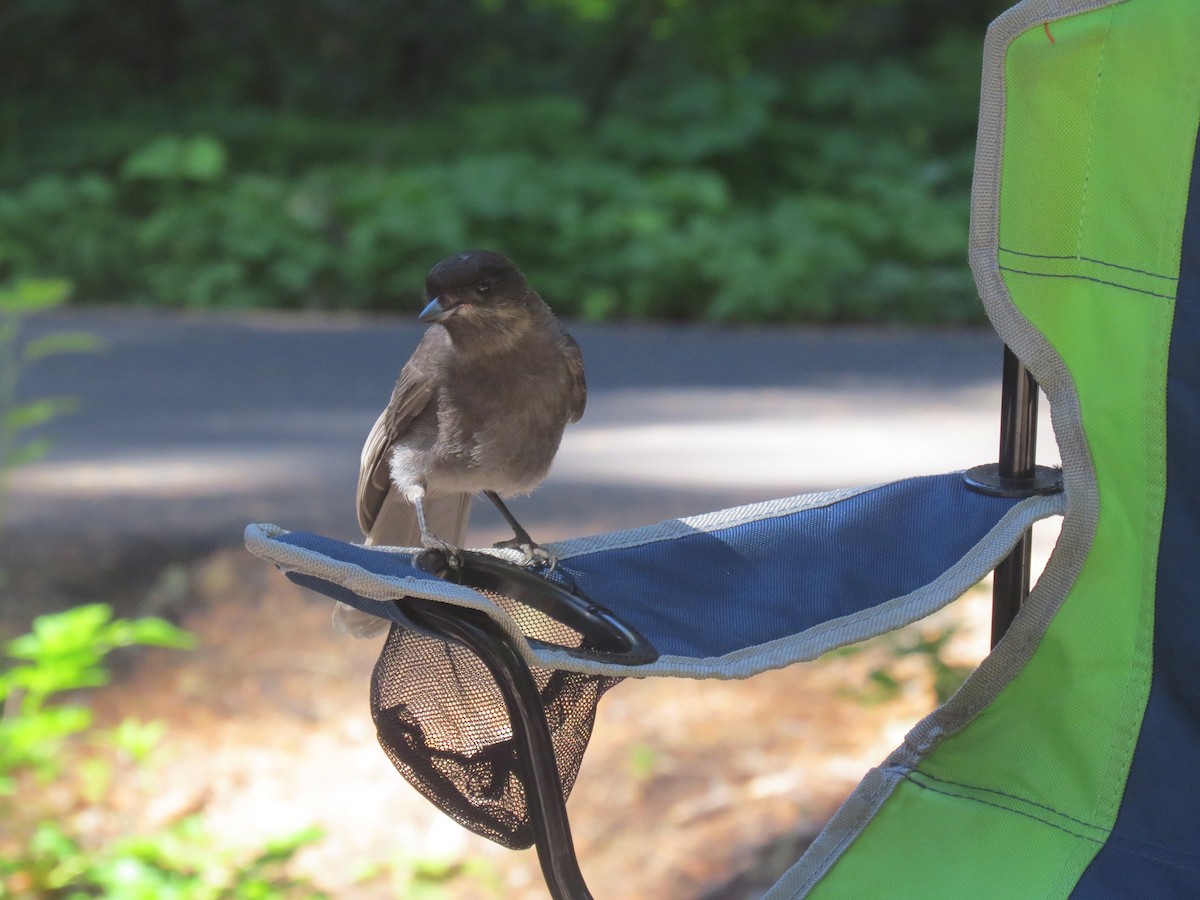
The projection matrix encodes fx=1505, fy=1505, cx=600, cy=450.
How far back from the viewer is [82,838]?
152 inches

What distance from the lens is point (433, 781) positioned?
6.12 feet

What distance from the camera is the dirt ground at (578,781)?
3674mm

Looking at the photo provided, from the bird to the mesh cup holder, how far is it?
0.76m

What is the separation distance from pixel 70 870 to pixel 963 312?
342 inches

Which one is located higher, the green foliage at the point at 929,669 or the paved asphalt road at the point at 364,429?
the green foliage at the point at 929,669

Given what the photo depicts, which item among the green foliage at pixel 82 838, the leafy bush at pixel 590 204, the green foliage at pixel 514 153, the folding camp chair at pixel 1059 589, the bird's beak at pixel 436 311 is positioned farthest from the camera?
the green foliage at pixel 514 153

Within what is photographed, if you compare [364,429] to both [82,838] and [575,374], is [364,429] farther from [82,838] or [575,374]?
[575,374]

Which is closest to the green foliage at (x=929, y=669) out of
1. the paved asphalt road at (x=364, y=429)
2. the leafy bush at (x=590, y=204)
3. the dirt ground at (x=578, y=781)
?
the dirt ground at (x=578, y=781)

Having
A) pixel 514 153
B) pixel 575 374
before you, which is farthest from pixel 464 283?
pixel 514 153

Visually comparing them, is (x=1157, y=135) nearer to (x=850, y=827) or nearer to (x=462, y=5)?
(x=850, y=827)

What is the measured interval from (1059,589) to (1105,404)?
9.2 inches

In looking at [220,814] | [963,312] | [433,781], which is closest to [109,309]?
[963,312]

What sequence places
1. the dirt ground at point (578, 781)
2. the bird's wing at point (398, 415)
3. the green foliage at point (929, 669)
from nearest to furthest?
the bird's wing at point (398, 415) → the green foliage at point (929, 669) → the dirt ground at point (578, 781)

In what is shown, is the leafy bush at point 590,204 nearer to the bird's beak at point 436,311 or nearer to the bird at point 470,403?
the bird at point 470,403
